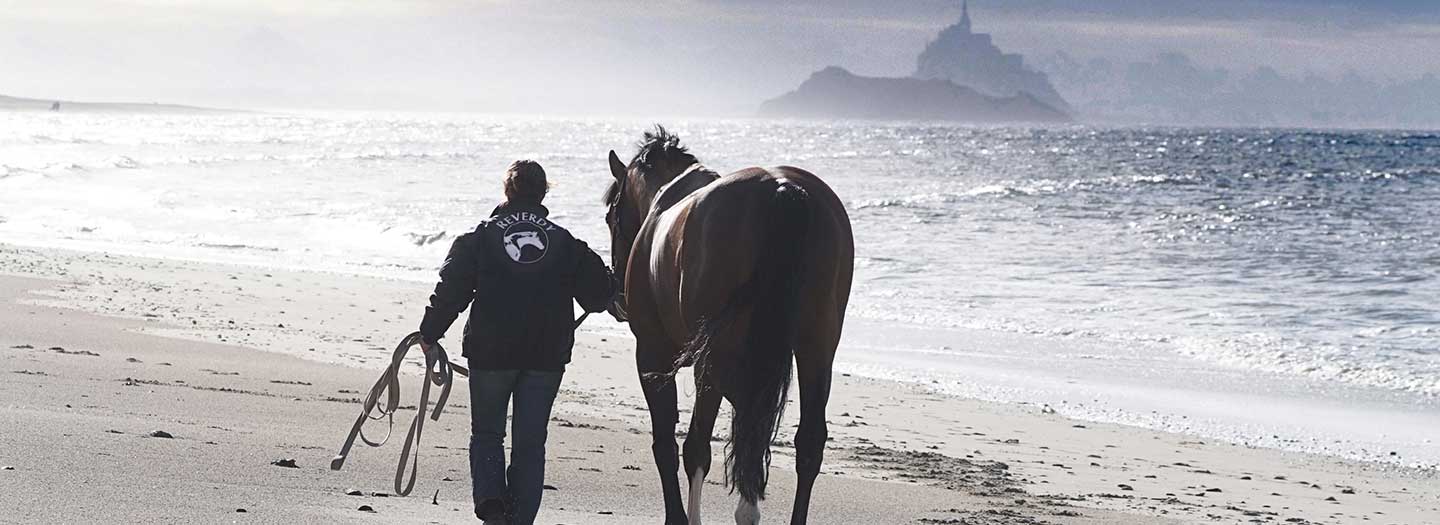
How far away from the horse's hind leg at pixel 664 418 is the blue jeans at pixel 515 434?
737mm

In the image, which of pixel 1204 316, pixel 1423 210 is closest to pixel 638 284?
pixel 1204 316

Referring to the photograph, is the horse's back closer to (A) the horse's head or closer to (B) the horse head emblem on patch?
(B) the horse head emblem on patch

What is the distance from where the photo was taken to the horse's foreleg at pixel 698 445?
5.94 metres

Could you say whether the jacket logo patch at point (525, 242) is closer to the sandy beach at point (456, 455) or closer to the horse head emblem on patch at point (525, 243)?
the horse head emblem on patch at point (525, 243)

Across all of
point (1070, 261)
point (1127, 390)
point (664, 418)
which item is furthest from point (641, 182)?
point (1070, 261)

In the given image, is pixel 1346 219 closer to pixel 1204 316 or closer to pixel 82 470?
pixel 1204 316

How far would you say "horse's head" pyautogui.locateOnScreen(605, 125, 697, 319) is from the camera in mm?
7332

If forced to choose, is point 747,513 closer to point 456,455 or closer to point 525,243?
point 525,243

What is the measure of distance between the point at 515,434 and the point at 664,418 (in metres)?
0.87

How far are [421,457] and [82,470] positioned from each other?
174cm

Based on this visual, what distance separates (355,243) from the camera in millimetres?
26219

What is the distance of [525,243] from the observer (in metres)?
5.27

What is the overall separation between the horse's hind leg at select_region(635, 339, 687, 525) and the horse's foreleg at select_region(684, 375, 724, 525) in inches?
2.9

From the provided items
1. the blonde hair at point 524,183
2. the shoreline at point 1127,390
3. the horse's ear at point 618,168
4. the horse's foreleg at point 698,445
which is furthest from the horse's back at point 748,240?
the shoreline at point 1127,390
